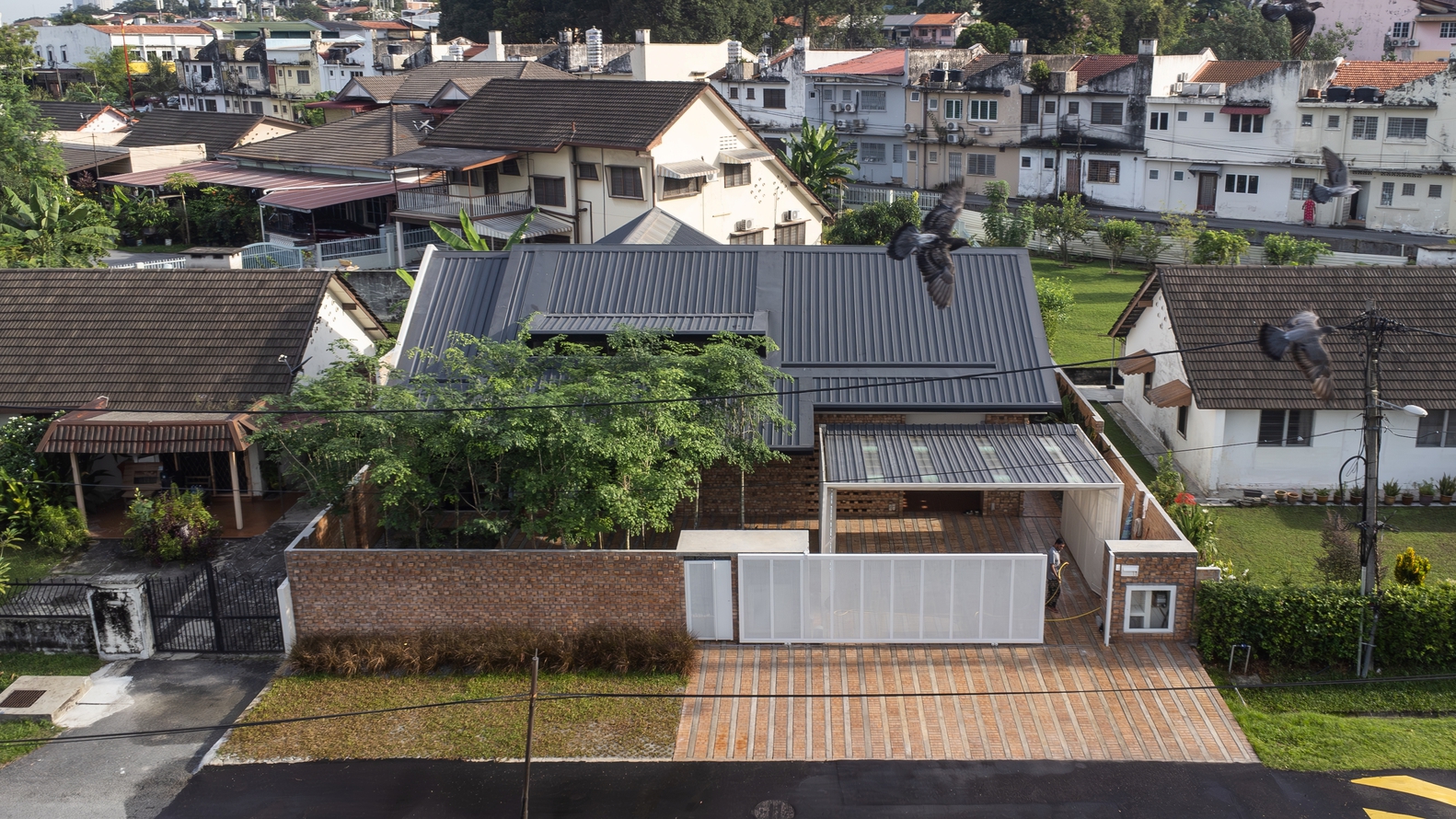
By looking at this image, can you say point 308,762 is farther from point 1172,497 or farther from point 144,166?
point 144,166

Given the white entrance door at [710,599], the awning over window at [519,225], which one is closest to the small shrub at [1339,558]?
the white entrance door at [710,599]

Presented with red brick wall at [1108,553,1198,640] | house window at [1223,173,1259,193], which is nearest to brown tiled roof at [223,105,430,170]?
house window at [1223,173,1259,193]

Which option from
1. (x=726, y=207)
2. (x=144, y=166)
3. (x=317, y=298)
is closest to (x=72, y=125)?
(x=144, y=166)

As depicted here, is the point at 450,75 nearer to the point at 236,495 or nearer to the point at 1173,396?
the point at 236,495

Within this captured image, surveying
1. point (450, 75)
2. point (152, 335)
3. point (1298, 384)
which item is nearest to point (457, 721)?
point (152, 335)

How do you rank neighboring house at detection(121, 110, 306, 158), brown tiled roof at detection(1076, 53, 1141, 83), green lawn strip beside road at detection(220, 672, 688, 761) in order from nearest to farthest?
green lawn strip beside road at detection(220, 672, 688, 761)
brown tiled roof at detection(1076, 53, 1141, 83)
neighboring house at detection(121, 110, 306, 158)

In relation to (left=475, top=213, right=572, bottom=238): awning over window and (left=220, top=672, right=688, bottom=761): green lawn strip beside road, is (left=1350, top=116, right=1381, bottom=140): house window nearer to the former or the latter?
(left=475, top=213, right=572, bottom=238): awning over window
